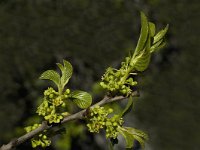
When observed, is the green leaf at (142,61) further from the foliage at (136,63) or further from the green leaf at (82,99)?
the green leaf at (82,99)

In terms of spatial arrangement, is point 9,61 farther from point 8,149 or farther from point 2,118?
point 8,149

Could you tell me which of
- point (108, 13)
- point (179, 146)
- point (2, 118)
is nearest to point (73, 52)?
point (108, 13)

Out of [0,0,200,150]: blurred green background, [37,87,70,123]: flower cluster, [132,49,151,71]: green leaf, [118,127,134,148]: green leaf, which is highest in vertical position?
[132,49,151,71]: green leaf

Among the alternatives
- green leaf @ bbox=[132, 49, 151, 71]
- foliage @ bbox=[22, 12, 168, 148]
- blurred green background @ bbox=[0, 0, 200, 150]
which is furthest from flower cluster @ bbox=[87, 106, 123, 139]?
blurred green background @ bbox=[0, 0, 200, 150]

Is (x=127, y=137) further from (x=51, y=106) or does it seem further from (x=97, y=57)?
(x=97, y=57)

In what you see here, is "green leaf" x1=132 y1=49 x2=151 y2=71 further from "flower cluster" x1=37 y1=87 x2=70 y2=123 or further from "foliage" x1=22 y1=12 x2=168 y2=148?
"flower cluster" x1=37 y1=87 x2=70 y2=123

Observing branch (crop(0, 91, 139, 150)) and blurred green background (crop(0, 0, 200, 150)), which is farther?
blurred green background (crop(0, 0, 200, 150))
